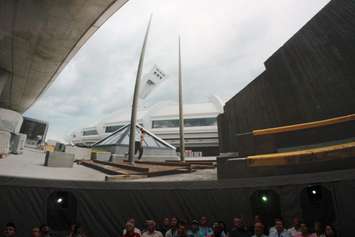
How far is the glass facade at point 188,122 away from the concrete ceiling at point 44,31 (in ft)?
140

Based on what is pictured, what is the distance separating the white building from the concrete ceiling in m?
39.7

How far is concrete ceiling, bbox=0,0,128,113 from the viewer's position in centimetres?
988

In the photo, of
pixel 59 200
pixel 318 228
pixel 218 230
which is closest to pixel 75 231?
pixel 59 200

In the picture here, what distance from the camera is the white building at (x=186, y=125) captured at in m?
54.3

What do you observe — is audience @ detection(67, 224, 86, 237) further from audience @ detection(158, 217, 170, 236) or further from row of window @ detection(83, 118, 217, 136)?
row of window @ detection(83, 118, 217, 136)

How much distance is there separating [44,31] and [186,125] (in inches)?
1883

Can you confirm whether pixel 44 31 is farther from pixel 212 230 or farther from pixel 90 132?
pixel 90 132

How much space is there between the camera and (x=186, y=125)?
191 ft

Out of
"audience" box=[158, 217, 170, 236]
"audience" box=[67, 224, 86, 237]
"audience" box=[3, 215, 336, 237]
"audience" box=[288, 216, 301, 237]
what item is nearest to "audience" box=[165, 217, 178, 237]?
"audience" box=[3, 215, 336, 237]

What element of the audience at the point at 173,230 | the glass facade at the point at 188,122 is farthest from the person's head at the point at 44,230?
the glass facade at the point at 188,122

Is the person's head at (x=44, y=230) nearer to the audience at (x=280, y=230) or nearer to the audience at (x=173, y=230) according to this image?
the audience at (x=173, y=230)

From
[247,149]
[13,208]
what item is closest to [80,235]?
[13,208]

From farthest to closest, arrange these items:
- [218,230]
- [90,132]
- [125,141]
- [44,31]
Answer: [90,132]
[125,141]
[44,31]
[218,230]

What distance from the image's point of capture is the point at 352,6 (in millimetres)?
6738
